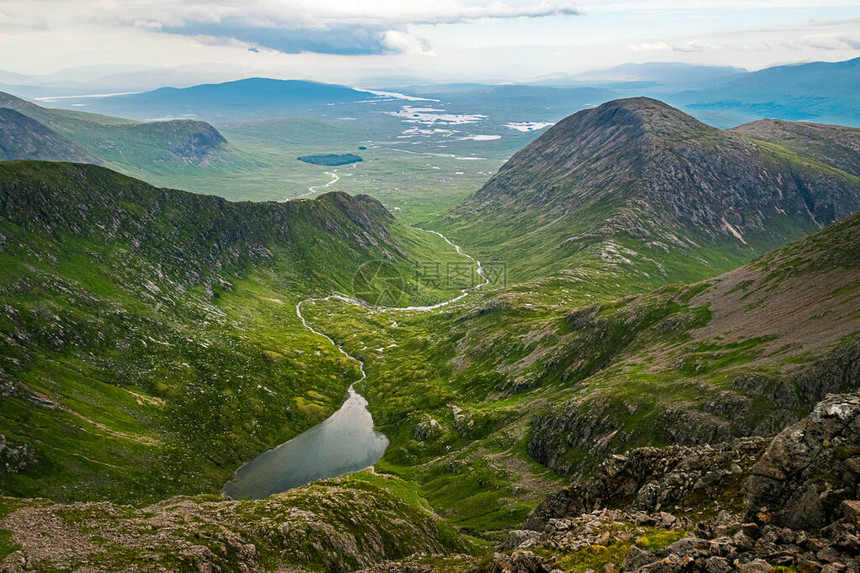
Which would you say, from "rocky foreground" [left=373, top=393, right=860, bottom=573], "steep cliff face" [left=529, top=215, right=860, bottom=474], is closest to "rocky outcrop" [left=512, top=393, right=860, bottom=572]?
"rocky foreground" [left=373, top=393, right=860, bottom=573]

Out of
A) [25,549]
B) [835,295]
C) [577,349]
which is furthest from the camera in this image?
[577,349]

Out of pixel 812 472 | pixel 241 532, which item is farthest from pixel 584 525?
pixel 241 532

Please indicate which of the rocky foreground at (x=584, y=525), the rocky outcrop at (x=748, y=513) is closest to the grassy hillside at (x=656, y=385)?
the rocky foreground at (x=584, y=525)

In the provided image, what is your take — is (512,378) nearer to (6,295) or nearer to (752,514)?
(752,514)

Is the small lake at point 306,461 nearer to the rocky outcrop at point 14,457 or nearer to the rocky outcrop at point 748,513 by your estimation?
the rocky outcrop at point 14,457

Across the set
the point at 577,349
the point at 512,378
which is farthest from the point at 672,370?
the point at 512,378

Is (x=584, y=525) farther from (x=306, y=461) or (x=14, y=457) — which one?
(x=306, y=461)

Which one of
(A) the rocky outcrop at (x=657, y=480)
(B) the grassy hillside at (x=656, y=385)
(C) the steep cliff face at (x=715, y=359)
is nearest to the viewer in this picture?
(A) the rocky outcrop at (x=657, y=480)
